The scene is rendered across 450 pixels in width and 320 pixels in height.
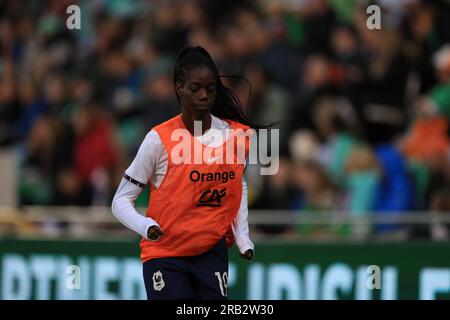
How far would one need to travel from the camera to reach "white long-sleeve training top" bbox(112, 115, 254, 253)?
741 centimetres

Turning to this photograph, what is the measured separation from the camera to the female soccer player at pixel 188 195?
7.41 meters

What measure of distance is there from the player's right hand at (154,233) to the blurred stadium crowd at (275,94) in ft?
16.9

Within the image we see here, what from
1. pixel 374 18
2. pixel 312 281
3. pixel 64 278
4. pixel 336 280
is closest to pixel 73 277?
pixel 64 278

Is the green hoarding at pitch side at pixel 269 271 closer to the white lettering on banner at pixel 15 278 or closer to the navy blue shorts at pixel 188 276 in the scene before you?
the white lettering on banner at pixel 15 278

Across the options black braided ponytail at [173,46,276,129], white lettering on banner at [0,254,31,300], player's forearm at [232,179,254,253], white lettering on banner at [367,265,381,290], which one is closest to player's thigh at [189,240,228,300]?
player's forearm at [232,179,254,253]

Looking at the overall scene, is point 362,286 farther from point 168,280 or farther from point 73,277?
point 168,280

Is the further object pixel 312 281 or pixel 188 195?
pixel 312 281

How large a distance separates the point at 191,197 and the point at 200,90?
0.68 m

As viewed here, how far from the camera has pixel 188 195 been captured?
745cm

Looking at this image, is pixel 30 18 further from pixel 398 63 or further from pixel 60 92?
pixel 398 63

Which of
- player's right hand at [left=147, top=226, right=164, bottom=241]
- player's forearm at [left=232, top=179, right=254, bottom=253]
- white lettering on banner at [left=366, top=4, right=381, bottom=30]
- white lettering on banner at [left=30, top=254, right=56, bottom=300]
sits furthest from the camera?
white lettering on banner at [left=30, top=254, right=56, bottom=300]

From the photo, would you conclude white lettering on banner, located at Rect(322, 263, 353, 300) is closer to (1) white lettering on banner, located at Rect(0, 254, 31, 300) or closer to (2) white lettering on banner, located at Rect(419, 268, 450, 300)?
(2) white lettering on banner, located at Rect(419, 268, 450, 300)

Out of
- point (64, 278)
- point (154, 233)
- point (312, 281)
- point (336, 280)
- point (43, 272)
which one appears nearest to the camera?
point (154, 233)

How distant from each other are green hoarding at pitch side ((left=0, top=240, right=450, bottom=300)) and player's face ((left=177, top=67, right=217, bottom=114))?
14.1 feet
